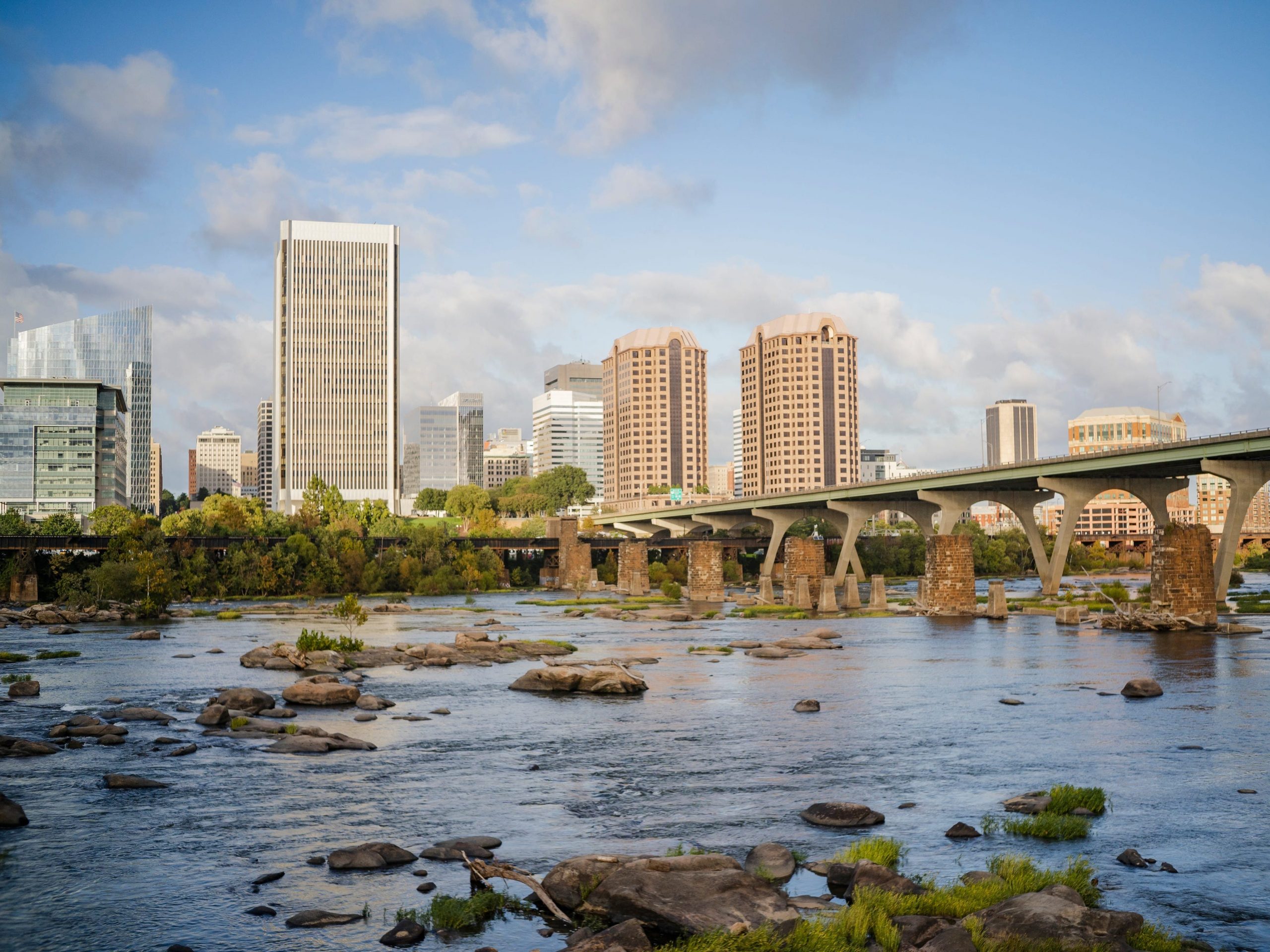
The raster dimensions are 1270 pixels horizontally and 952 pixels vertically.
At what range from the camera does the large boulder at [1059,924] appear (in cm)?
1686

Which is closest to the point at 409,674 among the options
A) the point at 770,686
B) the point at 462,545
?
the point at 770,686

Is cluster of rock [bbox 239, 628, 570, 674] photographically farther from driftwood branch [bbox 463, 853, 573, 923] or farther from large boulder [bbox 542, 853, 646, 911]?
large boulder [bbox 542, 853, 646, 911]

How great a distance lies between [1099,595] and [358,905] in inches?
4319

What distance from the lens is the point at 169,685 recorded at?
51219 mm

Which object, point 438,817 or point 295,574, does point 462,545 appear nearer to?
point 295,574

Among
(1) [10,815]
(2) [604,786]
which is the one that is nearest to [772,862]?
(2) [604,786]

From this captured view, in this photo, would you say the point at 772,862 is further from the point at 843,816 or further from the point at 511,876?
the point at 511,876

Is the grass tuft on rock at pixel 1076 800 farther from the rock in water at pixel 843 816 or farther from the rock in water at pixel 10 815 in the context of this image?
the rock in water at pixel 10 815

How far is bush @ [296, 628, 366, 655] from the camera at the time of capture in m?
59.3

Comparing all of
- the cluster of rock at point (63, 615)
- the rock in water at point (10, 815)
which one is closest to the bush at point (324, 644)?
the rock in water at point (10, 815)

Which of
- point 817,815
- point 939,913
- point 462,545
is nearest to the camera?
point 939,913

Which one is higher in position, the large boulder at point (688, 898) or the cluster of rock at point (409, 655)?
the large boulder at point (688, 898)

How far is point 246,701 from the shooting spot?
42656mm

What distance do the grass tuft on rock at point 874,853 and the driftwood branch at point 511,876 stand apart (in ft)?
20.3
